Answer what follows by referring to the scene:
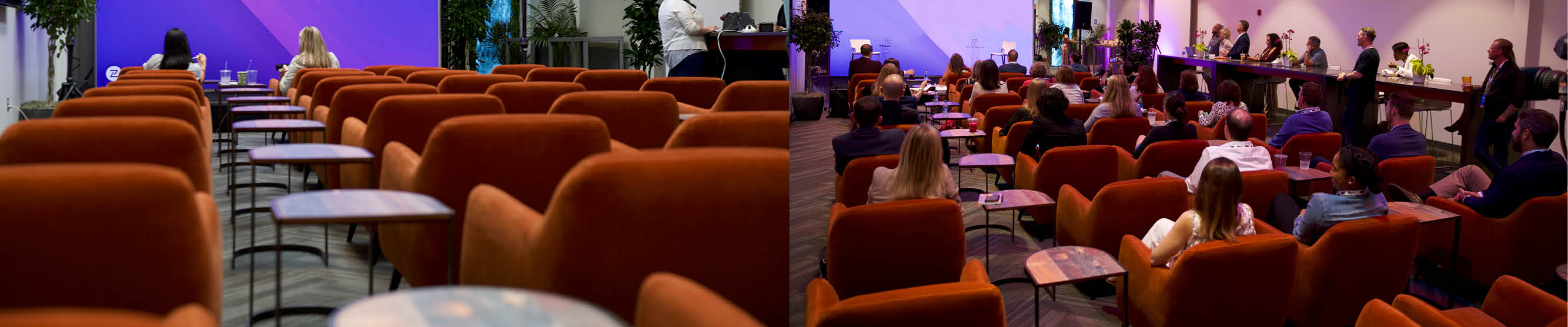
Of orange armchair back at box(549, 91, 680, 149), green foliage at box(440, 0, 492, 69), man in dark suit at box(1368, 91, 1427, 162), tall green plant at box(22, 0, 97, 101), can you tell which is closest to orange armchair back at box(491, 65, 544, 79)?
green foliage at box(440, 0, 492, 69)

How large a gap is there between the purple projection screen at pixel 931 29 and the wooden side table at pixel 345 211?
0.67 meters

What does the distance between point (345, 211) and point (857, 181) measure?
0.84 m

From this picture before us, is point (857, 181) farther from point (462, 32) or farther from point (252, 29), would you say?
point (252, 29)

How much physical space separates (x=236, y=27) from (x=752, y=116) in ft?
34.8

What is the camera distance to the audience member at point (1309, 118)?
169 cm

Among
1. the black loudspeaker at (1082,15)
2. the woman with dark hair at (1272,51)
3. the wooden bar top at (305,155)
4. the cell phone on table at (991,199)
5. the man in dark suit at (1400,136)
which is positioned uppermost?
the black loudspeaker at (1082,15)

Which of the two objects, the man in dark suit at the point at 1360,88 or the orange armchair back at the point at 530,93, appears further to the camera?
the orange armchair back at the point at 530,93

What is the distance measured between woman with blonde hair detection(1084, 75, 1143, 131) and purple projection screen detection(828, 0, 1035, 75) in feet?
2.26

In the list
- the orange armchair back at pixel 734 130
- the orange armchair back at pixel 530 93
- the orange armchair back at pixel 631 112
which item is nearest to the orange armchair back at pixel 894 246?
the orange armchair back at pixel 734 130

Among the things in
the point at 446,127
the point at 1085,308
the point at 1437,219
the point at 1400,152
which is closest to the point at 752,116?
the point at 446,127

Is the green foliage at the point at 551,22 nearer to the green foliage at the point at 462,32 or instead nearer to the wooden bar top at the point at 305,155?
the wooden bar top at the point at 305,155

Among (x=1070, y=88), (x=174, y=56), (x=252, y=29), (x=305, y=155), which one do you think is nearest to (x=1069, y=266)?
(x=1070, y=88)

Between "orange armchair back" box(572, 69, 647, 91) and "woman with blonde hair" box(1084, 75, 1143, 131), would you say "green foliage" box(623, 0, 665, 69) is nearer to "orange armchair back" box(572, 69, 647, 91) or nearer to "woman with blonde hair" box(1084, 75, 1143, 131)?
"orange armchair back" box(572, 69, 647, 91)

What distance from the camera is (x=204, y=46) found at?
1051 centimetres
